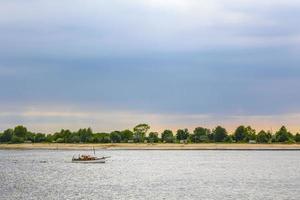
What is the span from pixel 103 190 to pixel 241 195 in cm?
2100

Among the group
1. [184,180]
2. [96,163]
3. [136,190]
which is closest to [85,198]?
[136,190]

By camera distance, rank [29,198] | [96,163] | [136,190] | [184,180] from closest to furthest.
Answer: [29,198] → [136,190] → [184,180] → [96,163]

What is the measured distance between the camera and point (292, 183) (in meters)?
104

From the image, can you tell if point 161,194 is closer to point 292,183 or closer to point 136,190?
point 136,190

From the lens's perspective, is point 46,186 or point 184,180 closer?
point 46,186

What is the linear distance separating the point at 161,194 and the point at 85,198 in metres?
10.8

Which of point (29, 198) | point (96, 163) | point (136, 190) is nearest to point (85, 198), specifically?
point (29, 198)

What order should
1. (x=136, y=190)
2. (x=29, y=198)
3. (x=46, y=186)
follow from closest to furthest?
(x=29, y=198) < (x=136, y=190) < (x=46, y=186)

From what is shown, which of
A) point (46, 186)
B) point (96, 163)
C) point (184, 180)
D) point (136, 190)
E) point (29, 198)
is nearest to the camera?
point (29, 198)

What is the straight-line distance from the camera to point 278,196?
271 feet

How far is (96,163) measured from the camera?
17800 cm

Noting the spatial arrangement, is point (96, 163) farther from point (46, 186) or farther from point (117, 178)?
point (46, 186)

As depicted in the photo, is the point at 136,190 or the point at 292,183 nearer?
the point at 136,190

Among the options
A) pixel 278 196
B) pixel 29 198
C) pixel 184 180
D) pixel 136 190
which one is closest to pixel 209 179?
pixel 184 180
